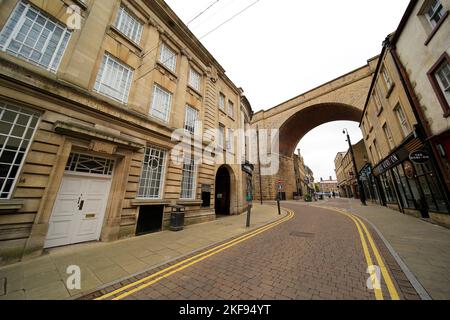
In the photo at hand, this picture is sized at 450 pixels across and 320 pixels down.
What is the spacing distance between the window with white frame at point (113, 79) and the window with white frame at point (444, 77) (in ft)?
45.8

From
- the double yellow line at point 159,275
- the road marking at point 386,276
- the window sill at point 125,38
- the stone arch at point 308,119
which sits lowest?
the double yellow line at point 159,275

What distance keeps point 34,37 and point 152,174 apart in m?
6.40

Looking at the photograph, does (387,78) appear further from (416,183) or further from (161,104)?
(161,104)

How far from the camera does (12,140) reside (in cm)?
477

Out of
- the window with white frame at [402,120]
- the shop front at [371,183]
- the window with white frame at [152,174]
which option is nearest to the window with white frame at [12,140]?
the window with white frame at [152,174]

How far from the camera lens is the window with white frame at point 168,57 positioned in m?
10.0

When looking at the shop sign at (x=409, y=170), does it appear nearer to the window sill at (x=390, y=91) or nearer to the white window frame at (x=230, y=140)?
the window sill at (x=390, y=91)

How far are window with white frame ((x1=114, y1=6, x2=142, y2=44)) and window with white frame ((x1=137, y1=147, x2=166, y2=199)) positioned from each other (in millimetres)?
6159

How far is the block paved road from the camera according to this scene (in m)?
2.96

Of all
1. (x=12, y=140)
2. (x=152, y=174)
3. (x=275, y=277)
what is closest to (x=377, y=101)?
(x=275, y=277)

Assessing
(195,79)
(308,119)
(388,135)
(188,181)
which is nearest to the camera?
(188,181)

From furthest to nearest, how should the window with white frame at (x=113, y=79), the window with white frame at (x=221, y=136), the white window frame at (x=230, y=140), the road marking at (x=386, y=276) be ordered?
the white window frame at (x=230, y=140)
the window with white frame at (x=221, y=136)
the window with white frame at (x=113, y=79)
the road marking at (x=386, y=276)

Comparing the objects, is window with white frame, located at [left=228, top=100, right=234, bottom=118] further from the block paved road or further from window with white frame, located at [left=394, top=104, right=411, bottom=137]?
the block paved road
